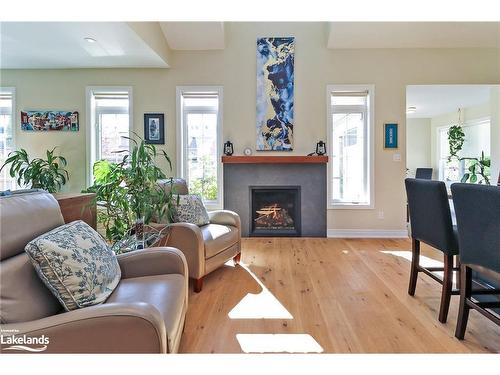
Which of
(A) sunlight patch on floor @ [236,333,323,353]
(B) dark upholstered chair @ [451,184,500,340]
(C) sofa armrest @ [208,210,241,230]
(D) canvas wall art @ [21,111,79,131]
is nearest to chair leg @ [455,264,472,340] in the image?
(B) dark upholstered chair @ [451,184,500,340]

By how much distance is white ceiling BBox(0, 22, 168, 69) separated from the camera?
2743 mm

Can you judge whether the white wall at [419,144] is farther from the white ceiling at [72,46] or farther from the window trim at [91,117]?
the window trim at [91,117]

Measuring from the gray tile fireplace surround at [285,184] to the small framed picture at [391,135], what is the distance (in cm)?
105

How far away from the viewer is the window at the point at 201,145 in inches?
158

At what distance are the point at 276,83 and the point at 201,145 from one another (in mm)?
1498

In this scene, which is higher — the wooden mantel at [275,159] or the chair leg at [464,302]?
the wooden mantel at [275,159]

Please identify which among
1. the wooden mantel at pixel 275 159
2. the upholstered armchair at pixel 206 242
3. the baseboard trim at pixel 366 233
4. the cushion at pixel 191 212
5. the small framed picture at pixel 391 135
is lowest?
the baseboard trim at pixel 366 233

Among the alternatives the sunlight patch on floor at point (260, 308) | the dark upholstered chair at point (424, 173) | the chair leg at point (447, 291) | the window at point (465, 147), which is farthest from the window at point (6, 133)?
the window at point (465, 147)

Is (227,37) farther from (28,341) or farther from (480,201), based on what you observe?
(28,341)

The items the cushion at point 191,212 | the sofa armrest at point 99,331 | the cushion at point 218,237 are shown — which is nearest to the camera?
the sofa armrest at point 99,331

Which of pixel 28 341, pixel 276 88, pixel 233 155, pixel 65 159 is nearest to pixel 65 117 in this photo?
pixel 65 159

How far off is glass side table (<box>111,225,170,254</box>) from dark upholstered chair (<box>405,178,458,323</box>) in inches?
79.1

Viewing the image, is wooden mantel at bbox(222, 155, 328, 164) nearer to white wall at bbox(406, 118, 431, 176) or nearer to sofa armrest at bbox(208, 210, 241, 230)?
sofa armrest at bbox(208, 210, 241, 230)
